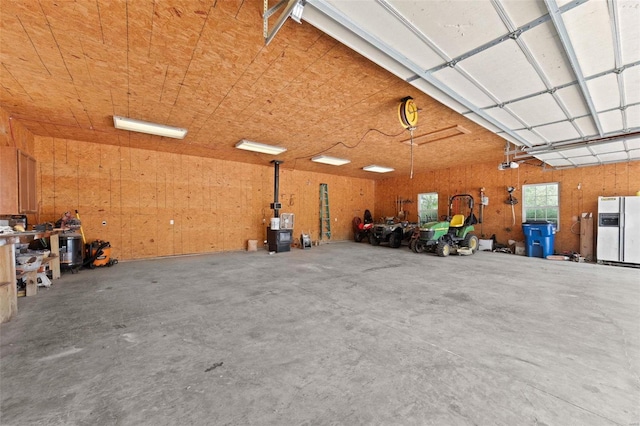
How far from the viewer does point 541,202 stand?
7297 millimetres

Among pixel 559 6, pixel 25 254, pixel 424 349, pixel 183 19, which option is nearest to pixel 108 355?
pixel 424 349

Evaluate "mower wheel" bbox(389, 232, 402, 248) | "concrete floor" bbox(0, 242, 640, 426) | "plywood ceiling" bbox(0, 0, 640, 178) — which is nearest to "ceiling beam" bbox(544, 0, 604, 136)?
"plywood ceiling" bbox(0, 0, 640, 178)

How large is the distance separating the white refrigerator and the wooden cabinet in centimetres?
1192

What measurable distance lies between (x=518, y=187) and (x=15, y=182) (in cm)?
1178

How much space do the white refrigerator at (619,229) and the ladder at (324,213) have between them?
25.5 ft

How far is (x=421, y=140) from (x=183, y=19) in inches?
192

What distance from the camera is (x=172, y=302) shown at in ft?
10.7

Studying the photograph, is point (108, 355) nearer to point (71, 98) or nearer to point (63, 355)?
point (63, 355)

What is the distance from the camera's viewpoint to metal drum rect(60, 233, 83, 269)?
4.76m

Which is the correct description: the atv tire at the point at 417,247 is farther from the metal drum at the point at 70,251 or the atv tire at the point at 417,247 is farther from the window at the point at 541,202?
the metal drum at the point at 70,251

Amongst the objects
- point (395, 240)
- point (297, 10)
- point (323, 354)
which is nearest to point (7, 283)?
point (323, 354)

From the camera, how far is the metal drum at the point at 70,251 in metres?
4.76

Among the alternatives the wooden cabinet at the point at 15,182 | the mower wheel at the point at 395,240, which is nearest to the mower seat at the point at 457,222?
the mower wheel at the point at 395,240

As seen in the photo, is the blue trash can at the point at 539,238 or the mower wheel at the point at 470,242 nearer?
the blue trash can at the point at 539,238
